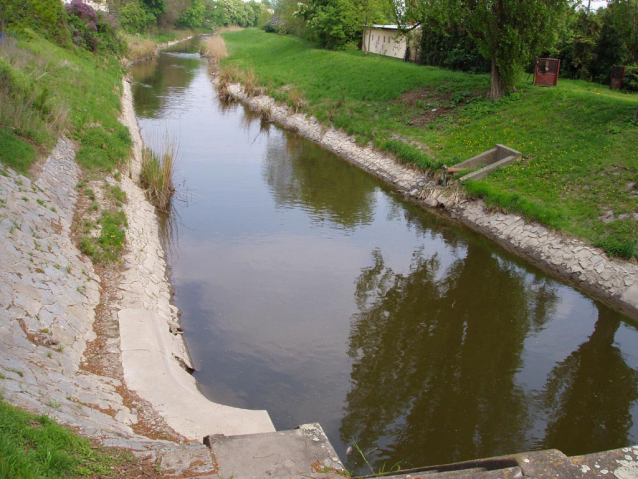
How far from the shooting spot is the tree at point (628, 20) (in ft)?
50.7

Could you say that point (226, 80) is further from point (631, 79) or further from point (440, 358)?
point (440, 358)

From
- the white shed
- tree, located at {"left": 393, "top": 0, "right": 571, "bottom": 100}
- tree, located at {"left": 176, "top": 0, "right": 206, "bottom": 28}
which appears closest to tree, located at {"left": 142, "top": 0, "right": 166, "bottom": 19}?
tree, located at {"left": 176, "top": 0, "right": 206, "bottom": 28}

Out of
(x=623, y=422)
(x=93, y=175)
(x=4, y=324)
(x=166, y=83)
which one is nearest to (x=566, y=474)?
(x=623, y=422)

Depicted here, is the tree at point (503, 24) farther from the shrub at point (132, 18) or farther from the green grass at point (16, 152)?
the shrub at point (132, 18)

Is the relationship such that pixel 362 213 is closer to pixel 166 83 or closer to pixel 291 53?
pixel 166 83

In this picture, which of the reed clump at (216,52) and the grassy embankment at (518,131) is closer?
the grassy embankment at (518,131)

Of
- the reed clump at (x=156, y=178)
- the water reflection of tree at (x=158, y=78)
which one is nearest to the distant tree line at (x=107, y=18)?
the water reflection of tree at (x=158, y=78)

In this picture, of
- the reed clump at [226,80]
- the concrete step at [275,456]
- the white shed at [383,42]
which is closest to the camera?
the concrete step at [275,456]

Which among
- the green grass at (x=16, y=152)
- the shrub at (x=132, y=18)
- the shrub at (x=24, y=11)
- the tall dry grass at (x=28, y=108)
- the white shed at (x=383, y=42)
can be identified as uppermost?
the shrub at (x=132, y=18)

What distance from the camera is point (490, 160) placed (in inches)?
711

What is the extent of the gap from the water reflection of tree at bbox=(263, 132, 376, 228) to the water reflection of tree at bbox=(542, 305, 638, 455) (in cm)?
726

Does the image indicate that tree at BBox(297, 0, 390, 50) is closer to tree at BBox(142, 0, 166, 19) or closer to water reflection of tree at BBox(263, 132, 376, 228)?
water reflection of tree at BBox(263, 132, 376, 228)

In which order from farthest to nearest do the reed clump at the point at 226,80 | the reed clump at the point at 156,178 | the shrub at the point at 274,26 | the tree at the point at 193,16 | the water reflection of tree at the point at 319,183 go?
the tree at the point at 193,16 < the shrub at the point at 274,26 < the reed clump at the point at 226,80 < the water reflection of tree at the point at 319,183 < the reed clump at the point at 156,178

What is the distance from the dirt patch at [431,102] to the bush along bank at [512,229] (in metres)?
2.73
